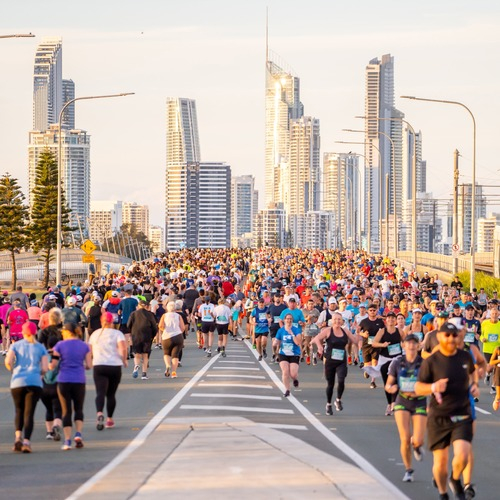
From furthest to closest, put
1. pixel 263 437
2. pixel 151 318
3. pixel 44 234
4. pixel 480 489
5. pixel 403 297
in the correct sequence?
pixel 44 234
pixel 403 297
pixel 151 318
pixel 263 437
pixel 480 489

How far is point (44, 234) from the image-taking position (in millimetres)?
99375

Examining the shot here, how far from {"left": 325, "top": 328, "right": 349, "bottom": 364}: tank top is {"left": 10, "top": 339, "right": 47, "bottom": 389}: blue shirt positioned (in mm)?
6137

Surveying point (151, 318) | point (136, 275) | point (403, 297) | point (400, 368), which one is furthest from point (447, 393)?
point (136, 275)

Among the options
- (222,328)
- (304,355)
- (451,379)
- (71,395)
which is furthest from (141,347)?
(451,379)

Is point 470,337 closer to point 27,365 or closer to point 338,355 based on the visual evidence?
point 338,355

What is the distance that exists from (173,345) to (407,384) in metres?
12.3

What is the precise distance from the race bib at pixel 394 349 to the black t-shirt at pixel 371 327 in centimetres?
208

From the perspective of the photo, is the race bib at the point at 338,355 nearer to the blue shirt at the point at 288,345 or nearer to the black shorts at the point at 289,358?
the blue shirt at the point at 288,345

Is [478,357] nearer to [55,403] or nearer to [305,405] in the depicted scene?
[55,403]

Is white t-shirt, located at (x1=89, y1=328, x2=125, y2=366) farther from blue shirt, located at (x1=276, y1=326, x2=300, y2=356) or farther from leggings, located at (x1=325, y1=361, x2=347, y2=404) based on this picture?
blue shirt, located at (x1=276, y1=326, x2=300, y2=356)

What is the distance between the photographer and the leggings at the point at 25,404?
50.1 feet

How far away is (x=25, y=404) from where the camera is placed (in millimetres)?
15320

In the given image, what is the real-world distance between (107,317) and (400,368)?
456 cm

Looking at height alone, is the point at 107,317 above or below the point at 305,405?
above
